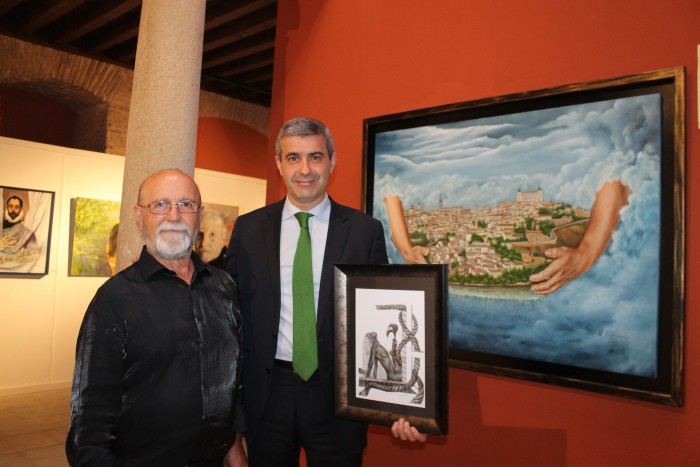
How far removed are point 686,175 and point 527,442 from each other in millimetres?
1362

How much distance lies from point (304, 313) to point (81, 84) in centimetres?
728

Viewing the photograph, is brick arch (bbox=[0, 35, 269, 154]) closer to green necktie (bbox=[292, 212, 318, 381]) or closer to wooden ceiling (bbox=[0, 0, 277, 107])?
wooden ceiling (bbox=[0, 0, 277, 107])

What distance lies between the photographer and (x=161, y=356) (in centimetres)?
162

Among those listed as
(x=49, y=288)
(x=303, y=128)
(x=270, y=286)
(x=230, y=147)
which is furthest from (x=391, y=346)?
(x=230, y=147)

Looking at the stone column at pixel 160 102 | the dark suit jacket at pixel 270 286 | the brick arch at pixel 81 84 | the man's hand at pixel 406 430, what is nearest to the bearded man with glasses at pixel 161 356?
the dark suit jacket at pixel 270 286

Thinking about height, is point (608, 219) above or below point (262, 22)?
below

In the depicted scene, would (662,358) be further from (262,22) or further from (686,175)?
(262,22)

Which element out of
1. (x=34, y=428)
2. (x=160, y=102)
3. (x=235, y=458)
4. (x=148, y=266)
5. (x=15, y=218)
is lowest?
(x=34, y=428)

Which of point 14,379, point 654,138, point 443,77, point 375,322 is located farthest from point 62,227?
point 654,138

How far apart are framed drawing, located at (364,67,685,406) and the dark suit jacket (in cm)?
78

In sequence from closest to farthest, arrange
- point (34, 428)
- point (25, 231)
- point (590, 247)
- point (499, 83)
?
point (590, 247), point (499, 83), point (34, 428), point (25, 231)

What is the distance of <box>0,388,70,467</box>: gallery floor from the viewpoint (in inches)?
172

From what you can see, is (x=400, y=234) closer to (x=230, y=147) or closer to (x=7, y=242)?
(x=7, y=242)

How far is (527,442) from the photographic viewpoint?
2602mm
